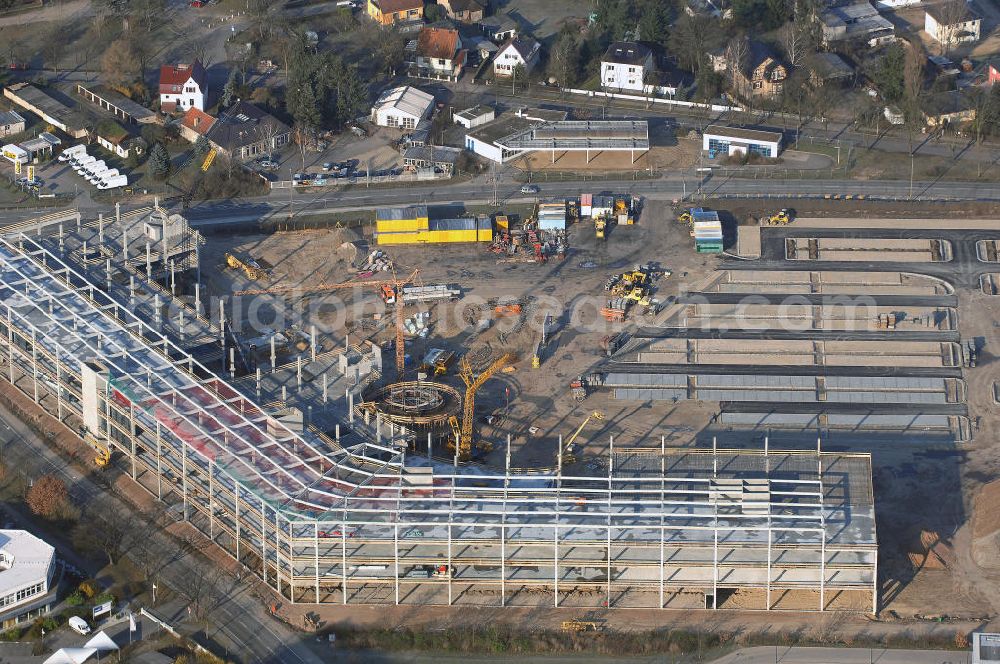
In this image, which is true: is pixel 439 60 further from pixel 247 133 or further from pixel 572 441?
pixel 572 441

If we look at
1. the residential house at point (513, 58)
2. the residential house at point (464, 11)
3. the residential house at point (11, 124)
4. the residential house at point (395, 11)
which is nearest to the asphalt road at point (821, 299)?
the residential house at point (513, 58)

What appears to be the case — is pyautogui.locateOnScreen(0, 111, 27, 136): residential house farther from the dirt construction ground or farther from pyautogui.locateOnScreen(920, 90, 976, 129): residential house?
pyautogui.locateOnScreen(920, 90, 976, 129): residential house

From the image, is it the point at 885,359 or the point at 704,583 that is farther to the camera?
the point at 885,359

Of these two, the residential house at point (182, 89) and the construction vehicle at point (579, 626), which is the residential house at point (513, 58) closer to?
the residential house at point (182, 89)

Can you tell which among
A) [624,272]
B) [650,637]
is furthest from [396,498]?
[624,272]

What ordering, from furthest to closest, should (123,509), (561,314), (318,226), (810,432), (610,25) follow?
1. (610,25)
2. (318,226)
3. (561,314)
4. (810,432)
5. (123,509)

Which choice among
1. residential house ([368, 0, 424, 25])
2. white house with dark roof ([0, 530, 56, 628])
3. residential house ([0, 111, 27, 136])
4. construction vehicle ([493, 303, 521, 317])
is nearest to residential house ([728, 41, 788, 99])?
residential house ([368, 0, 424, 25])

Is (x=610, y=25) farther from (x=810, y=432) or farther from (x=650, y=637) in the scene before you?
(x=650, y=637)
